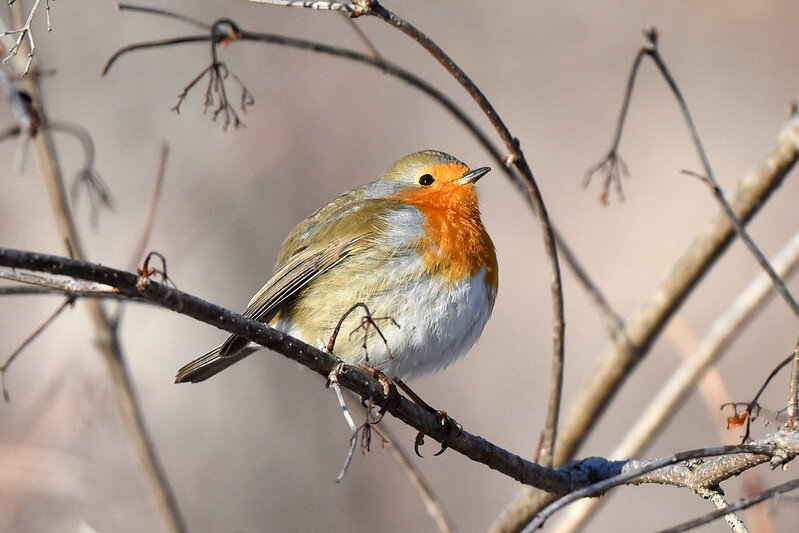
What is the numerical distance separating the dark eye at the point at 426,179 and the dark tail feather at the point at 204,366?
0.97 m

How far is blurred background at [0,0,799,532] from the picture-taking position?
5.24m

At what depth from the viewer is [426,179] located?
369 centimetres

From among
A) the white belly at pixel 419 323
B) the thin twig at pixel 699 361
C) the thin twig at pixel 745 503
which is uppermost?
the white belly at pixel 419 323

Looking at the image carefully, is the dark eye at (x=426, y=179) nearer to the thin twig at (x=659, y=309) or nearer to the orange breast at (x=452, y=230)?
the orange breast at (x=452, y=230)

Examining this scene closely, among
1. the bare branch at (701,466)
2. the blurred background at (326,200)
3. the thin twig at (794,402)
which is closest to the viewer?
the bare branch at (701,466)

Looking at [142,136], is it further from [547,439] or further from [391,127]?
[547,439]

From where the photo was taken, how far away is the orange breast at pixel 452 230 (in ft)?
10.3

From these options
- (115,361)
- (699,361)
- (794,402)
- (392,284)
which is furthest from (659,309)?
(115,361)

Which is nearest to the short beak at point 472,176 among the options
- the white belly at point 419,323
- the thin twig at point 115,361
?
the white belly at point 419,323

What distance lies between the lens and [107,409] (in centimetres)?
433

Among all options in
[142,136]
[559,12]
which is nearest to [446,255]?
[142,136]

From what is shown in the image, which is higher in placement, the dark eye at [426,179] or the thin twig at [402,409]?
the dark eye at [426,179]

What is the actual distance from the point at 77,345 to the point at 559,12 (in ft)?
16.1

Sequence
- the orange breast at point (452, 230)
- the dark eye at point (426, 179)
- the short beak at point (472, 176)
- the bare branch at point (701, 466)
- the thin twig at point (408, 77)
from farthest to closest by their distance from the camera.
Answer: the dark eye at point (426, 179), the short beak at point (472, 176), the orange breast at point (452, 230), the thin twig at point (408, 77), the bare branch at point (701, 466)
